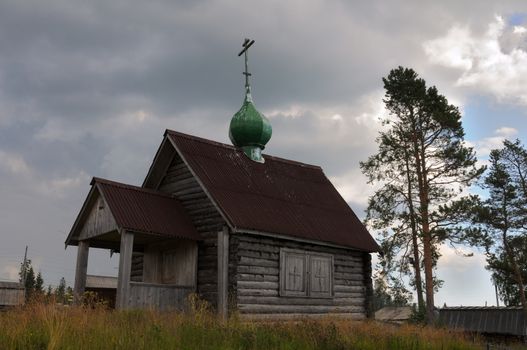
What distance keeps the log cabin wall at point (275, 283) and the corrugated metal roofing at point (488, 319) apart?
18.6 metres

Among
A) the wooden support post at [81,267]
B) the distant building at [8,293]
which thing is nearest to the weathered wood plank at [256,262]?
the wooden support post at [81,267]

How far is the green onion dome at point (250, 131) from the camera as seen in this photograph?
21531 mm

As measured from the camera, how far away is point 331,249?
19.5 meters

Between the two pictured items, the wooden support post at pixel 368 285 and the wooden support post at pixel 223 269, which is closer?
the wooden support post at pixel 223 269

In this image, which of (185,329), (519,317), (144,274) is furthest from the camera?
(519,317)

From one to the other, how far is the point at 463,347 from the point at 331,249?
609 cm

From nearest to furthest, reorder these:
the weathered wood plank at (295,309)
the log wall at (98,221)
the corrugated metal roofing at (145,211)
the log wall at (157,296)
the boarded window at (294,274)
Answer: the log wall at (157,296), the corrugated metal roofing at (145,211), the log wall at (98,221), the weathered wood plank at (295,309), the boarded window at (294,274)

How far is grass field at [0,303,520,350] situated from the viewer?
343 inches

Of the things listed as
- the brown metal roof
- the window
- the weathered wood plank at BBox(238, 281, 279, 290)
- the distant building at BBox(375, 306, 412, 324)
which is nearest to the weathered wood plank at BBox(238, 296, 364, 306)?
the window

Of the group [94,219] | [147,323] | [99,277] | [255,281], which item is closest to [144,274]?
[94,219]

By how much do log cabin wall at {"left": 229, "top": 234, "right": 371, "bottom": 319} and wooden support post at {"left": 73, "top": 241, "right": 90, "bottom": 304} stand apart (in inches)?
186

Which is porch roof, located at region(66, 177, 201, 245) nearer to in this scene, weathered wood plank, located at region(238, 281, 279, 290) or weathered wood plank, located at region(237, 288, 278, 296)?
weathered wood plank, located at region(238, 281, 279, 290)

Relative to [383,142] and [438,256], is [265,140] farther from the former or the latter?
[438,256]

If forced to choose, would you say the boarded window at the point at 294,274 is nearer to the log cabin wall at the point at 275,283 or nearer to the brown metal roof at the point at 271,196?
the log cabin wall at the point at 275,283
